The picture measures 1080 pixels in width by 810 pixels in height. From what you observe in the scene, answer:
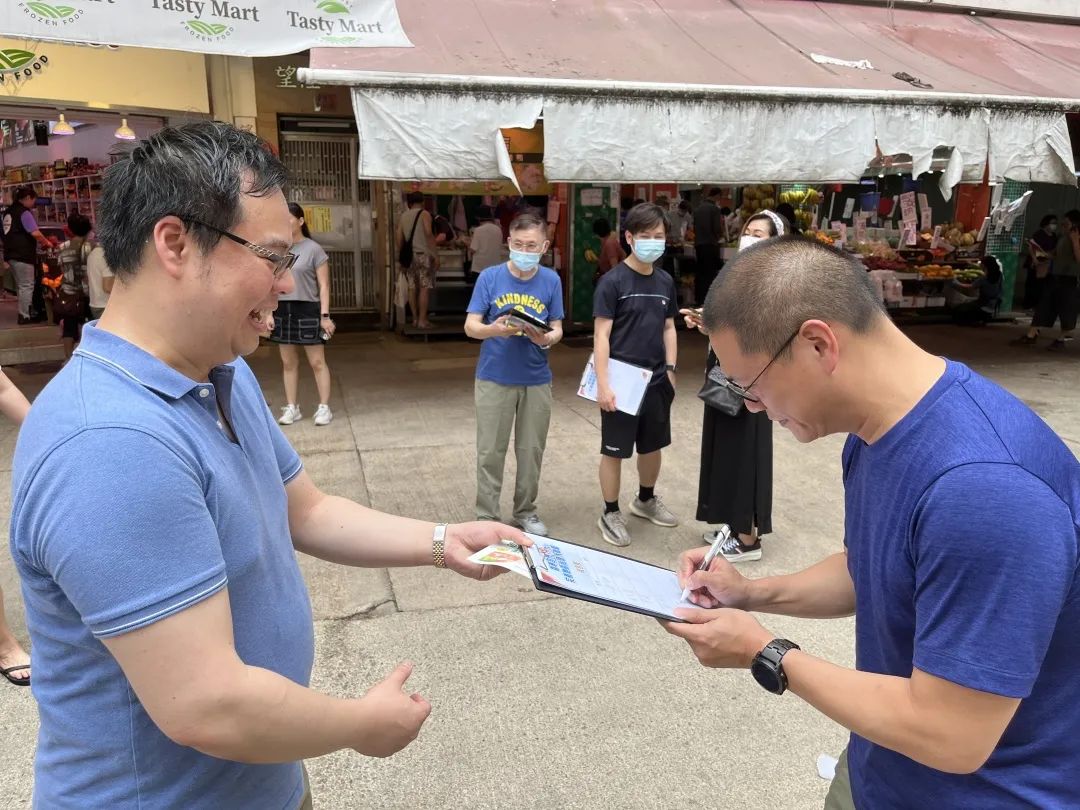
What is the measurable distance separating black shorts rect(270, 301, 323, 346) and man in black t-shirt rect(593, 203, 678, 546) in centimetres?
289

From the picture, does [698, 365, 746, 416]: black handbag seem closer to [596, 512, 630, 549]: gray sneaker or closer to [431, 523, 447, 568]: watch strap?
[596, 512, 630, 549]: gray sneaker

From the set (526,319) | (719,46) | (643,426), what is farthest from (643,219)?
(719,46)

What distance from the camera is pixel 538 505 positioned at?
513cm

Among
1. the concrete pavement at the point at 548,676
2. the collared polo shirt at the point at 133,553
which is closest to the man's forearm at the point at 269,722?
the collared polo shirt at the point at 133,553

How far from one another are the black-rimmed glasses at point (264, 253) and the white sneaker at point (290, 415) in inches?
220

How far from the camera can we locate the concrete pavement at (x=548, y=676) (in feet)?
8.65

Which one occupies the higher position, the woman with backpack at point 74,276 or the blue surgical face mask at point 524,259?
the blue surgical face mask at point 524,259

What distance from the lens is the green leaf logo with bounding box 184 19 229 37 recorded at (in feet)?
20.3

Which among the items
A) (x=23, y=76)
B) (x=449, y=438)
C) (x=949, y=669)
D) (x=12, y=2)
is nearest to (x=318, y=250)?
(x=449, y=438)

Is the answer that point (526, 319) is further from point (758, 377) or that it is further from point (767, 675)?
point (767, 675)

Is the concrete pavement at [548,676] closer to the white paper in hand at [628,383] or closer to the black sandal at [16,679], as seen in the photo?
the black sandal at [16,679]

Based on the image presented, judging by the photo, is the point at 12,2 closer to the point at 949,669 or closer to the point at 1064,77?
the point at 949,669

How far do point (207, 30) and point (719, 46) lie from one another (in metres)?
4.86

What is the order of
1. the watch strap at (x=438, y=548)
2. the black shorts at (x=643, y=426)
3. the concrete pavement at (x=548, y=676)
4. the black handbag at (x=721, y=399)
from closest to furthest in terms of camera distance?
the watch strap at (x=438, y=548)
the concrete pavement at (x=548, y=676)
the black handbag at (x=721, y=399)
the black shorts at (x=643, y=426)
